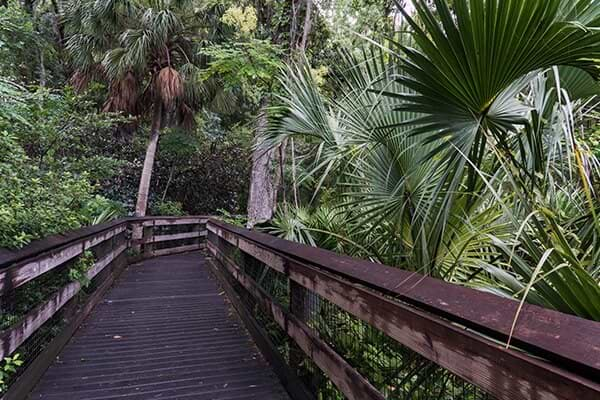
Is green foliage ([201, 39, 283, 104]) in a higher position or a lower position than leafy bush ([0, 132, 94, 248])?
higher

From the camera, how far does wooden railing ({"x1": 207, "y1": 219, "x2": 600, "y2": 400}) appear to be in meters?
0.78

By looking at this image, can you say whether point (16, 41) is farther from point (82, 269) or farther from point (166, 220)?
point (82, 269)

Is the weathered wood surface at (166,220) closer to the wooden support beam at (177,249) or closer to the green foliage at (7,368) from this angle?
the wooden support beam at (177,249)

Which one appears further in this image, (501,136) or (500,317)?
(501,136)

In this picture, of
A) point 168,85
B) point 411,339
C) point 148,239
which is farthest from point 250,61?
point 411,339

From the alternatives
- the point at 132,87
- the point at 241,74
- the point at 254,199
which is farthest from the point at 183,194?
the point at 241,74

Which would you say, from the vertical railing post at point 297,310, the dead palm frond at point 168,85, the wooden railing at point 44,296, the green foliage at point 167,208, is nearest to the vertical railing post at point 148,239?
the dead palm frond at point 168,85

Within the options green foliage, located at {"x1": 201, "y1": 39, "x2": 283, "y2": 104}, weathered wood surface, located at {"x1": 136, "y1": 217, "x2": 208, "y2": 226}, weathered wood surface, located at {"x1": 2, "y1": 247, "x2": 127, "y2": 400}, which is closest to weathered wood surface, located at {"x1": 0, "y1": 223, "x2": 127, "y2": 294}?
weathered wood surface, located at {"x1": 2, "y1": 247, "x2": 127, "y2": 400}

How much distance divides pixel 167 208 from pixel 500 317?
1086 cm

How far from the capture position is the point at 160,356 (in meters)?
2.98

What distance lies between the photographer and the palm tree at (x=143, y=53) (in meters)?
8.05

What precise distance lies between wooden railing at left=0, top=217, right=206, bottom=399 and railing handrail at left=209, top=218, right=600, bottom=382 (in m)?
1.64

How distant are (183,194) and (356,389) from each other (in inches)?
452

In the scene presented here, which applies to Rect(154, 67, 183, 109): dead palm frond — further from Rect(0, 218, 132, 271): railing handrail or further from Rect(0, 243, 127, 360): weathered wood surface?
Rect(0, 243, 127, 360): weathered wood surface
